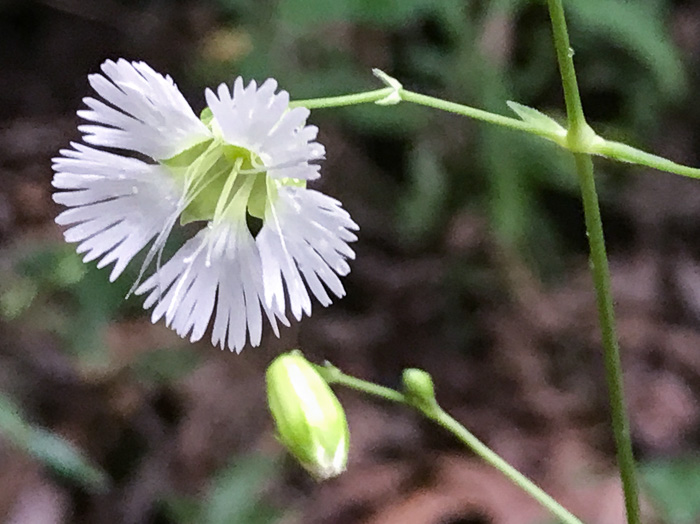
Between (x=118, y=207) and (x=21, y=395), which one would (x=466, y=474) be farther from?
(x=118, y=207)

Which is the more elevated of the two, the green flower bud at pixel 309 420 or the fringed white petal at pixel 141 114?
the fringed white petal at pixel 141 114

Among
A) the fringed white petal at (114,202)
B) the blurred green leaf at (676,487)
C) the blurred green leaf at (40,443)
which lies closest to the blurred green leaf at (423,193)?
the blurred green leaf at (676,487)

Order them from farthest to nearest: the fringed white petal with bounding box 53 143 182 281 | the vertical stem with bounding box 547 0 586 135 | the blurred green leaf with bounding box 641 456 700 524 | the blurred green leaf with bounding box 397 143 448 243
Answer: the blurred green leaf with bounding box 397 143 448 243
the blurred green leaf with bounding box 641 456 700 524
the fringed white petal with bounding box 53 143 182 281
the vertical stem with bounding box 547 0 586 135

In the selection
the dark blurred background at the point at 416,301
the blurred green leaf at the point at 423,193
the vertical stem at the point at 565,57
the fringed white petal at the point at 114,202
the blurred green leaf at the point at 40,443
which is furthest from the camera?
the blurred green leaf at the point at 423,193

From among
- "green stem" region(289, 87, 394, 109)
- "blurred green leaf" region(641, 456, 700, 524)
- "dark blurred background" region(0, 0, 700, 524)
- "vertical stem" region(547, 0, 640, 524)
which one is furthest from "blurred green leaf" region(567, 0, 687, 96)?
"green stem" region(289, 87, 394, 109)

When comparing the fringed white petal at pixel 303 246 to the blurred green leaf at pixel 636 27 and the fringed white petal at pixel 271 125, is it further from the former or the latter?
→ the blurred green leaf at pixel 636 27

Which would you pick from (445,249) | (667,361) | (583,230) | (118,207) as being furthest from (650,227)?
(118,207)

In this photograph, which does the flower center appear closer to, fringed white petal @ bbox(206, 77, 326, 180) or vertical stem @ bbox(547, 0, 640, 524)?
fringed white petal @ bbox(206, 77, 326, 180)
